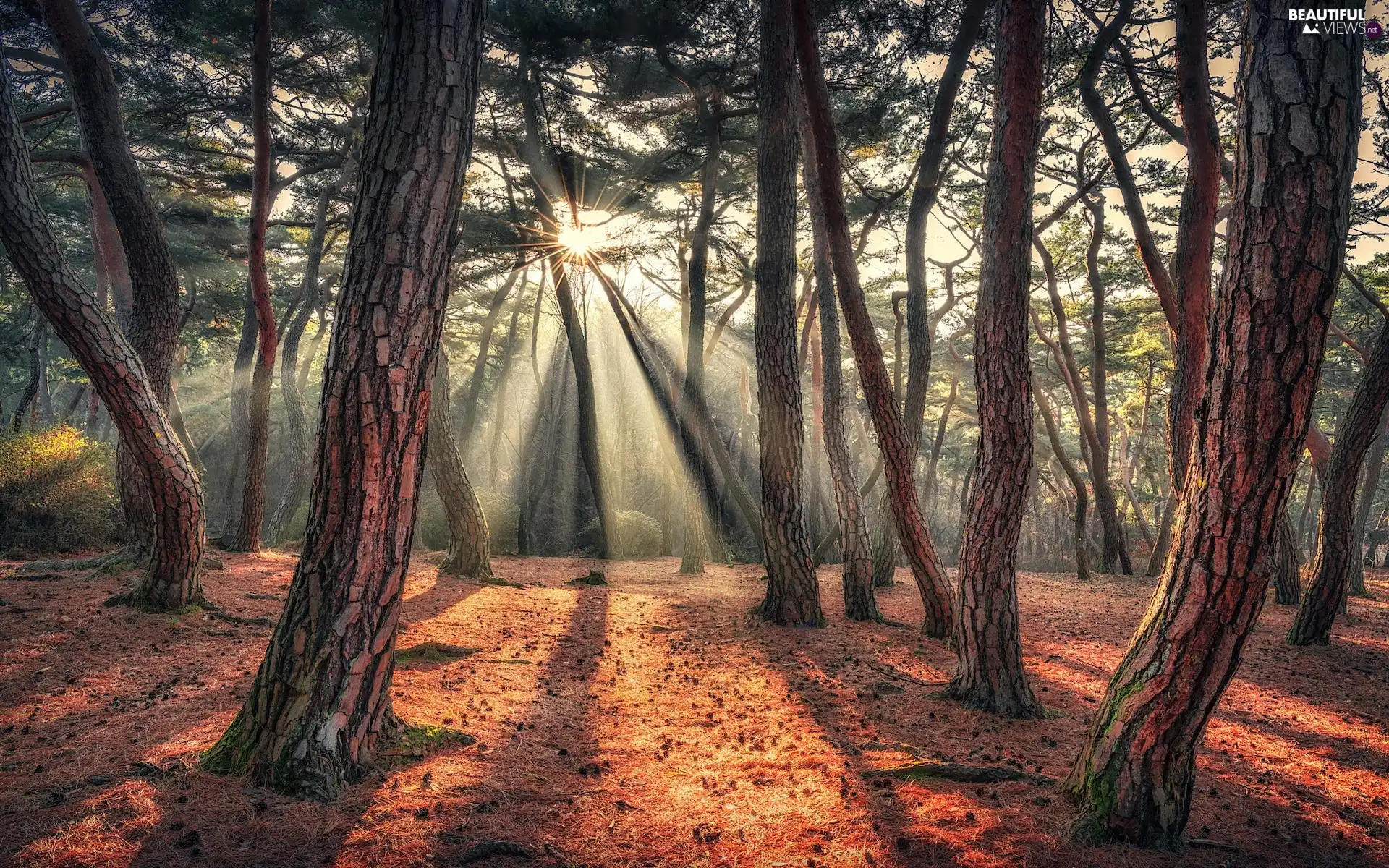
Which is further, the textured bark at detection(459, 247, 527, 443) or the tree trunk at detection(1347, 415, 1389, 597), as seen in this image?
the textured bark at detection(459, 247, 527, 443)

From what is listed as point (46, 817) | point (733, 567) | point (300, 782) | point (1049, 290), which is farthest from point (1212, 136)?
point (733, 567)

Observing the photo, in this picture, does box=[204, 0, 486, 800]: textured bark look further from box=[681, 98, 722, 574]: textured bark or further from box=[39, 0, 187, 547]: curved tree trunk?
box=[681, 98, 722, 574]: textured bark

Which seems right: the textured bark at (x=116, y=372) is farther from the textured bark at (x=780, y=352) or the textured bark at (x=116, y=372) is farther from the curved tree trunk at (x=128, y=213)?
the textured bark at (x=780, y=352)

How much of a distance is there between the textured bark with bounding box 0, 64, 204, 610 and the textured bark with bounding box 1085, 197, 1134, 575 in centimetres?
1392

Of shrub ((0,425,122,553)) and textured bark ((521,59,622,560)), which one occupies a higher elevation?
textured bark ((521,59,622,560))

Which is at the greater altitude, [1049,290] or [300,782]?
[1049,290]

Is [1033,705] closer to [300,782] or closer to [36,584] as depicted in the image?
[300,782]

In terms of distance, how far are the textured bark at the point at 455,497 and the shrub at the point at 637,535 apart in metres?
7.15

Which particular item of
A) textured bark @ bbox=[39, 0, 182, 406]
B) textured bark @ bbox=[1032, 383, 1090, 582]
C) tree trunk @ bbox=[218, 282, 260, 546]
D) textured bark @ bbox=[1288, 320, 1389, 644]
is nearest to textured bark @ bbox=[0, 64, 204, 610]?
textured bark @ bbox=[39, 0, 182, 406]

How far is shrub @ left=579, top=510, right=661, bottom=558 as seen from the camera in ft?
57.5

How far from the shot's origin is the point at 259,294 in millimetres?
9641

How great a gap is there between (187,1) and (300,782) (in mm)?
10516

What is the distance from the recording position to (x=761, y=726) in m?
4.23

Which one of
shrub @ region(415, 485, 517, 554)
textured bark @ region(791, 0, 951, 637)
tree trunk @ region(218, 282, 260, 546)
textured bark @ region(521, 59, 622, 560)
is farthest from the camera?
shrub @ region(415, 485, 517, 554)
